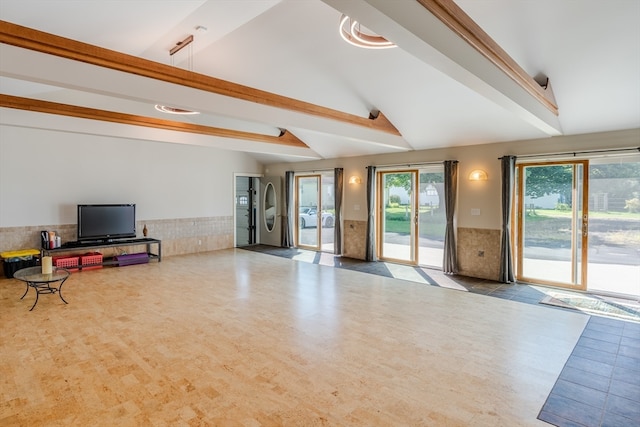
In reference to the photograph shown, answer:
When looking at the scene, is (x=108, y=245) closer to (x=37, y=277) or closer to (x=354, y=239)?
(x=37, y=277)

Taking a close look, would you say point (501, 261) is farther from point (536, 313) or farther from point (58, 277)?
point (58, 277)

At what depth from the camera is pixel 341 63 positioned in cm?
471

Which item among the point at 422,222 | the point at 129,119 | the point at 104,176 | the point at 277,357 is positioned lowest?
the point at 277,357

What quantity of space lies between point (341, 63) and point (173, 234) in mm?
6092

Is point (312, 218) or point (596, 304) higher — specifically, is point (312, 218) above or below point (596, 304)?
above

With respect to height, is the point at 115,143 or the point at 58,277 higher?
the point at 115,143

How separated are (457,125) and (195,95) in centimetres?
414

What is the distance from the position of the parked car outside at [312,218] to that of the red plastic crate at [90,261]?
4.97m

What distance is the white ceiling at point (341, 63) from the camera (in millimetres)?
2785

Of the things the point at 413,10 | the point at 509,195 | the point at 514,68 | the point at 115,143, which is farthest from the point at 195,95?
the point at 509,195

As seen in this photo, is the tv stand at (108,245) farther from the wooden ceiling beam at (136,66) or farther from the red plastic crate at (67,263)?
the wooden ceiling beam at (136,66)

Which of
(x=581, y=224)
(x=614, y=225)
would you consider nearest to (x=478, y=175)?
(x=581, y=224)

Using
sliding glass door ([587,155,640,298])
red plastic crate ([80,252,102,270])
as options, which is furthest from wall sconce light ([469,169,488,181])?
red plastic crate ([80,252,102,270])

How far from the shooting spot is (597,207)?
209 inches
